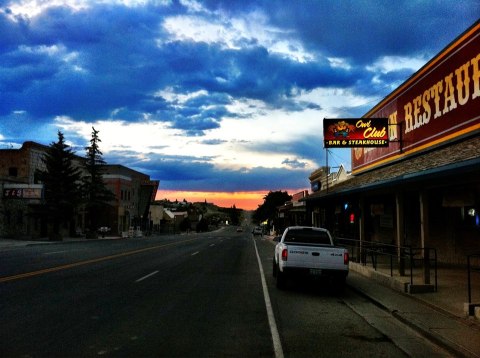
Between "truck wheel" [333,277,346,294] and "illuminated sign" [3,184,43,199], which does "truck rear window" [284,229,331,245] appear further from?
"illuminated sign" [3,184,43,199]

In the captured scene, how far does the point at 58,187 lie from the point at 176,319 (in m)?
44.3

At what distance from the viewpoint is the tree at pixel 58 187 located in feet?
160

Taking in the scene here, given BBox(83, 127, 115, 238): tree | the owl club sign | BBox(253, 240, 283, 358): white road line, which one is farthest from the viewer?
BBox(83, 127, 115, 238): tree

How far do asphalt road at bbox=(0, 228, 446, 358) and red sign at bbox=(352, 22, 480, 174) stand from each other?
655 centimetres

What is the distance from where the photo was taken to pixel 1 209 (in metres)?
46.4

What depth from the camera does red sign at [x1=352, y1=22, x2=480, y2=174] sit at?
1444 centimetres

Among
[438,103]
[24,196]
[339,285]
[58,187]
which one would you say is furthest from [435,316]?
[58,187]

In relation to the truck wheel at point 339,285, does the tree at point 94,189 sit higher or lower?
higher

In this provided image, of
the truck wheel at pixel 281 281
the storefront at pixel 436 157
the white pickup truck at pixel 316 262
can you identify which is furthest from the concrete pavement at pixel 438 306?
the truck wheel at pixel 281 281

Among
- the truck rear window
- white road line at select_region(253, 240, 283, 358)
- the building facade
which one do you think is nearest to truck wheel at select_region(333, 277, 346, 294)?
white road line at select_region(253, 240, 283, 358)

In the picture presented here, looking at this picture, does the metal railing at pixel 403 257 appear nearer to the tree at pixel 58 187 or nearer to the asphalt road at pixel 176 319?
the asphalt road at pixel 176 319

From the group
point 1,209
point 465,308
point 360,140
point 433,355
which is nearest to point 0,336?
point 433,355

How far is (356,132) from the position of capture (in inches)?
831

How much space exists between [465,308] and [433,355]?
115 inches
